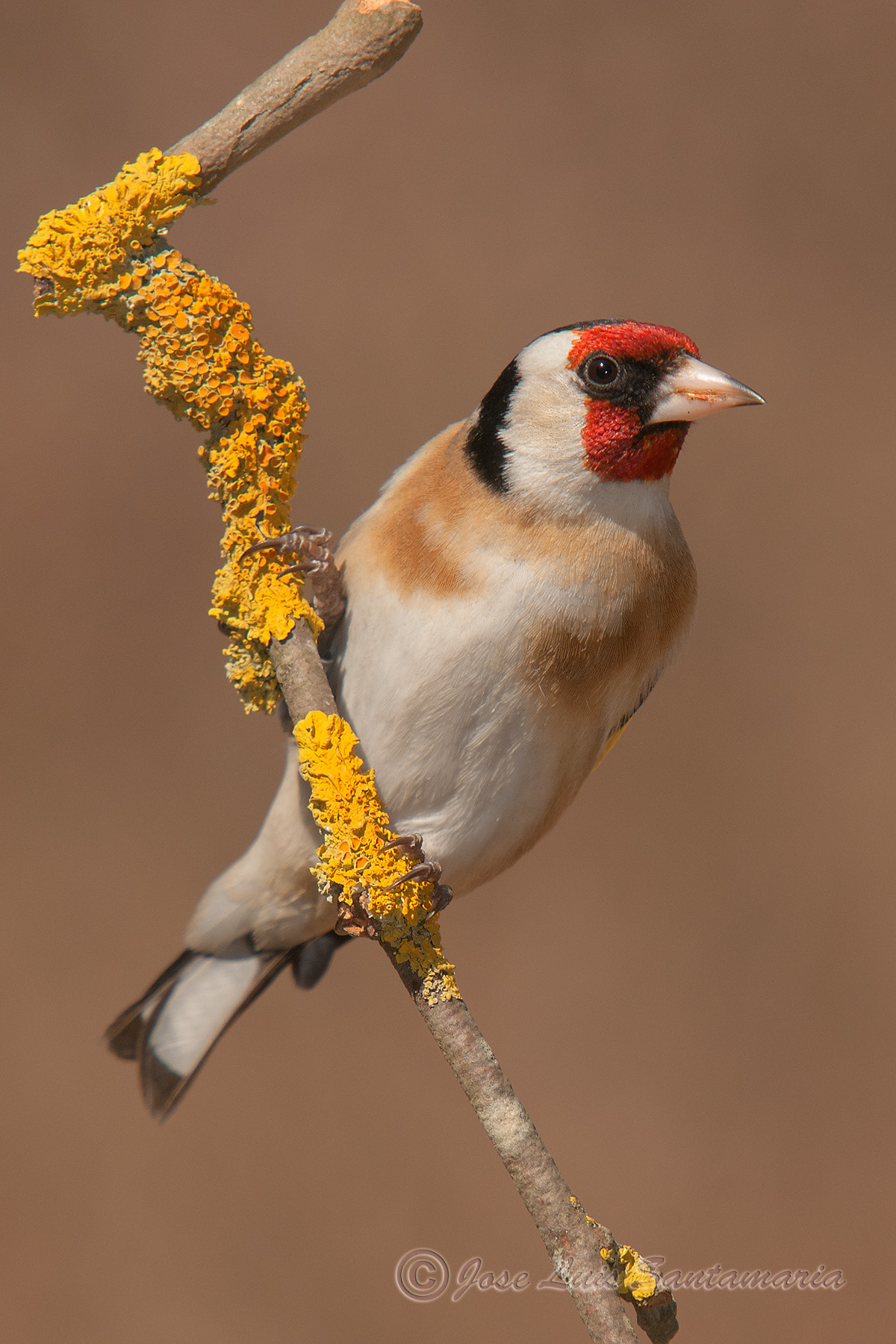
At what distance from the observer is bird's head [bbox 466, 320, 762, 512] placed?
1091 millimetres

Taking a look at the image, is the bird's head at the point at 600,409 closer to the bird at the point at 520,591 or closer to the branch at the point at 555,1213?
the bird at the point at 520,591

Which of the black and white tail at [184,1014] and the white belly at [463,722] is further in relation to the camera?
the black and white tail at [184,1014]

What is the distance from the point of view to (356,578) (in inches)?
49.1

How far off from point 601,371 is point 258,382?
1.15 ft

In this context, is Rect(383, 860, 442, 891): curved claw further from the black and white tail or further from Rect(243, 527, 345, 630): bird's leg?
the black and white tail

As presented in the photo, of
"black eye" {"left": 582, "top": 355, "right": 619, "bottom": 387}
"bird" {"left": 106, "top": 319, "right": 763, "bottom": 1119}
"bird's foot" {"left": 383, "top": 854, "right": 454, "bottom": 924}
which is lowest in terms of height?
"bird's foot" {"left": 383, "top": 854, "right": 454, "bottom": 924}

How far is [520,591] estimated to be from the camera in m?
1.11

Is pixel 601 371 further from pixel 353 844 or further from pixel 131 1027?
pixel 131 1027

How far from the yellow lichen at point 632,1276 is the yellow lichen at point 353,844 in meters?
0.28

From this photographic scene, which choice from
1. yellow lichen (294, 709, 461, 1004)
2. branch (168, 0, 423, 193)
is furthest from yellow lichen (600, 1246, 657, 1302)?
branch (168, 0, 423, 193)

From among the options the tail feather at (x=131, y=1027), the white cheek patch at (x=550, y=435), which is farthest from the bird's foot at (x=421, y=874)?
the tail feather at (x=131, y=1027)

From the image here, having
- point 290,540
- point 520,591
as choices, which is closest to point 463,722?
point 520,591

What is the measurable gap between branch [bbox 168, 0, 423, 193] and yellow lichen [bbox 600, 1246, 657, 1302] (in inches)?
39.7

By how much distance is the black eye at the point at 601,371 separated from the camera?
1110 mm
